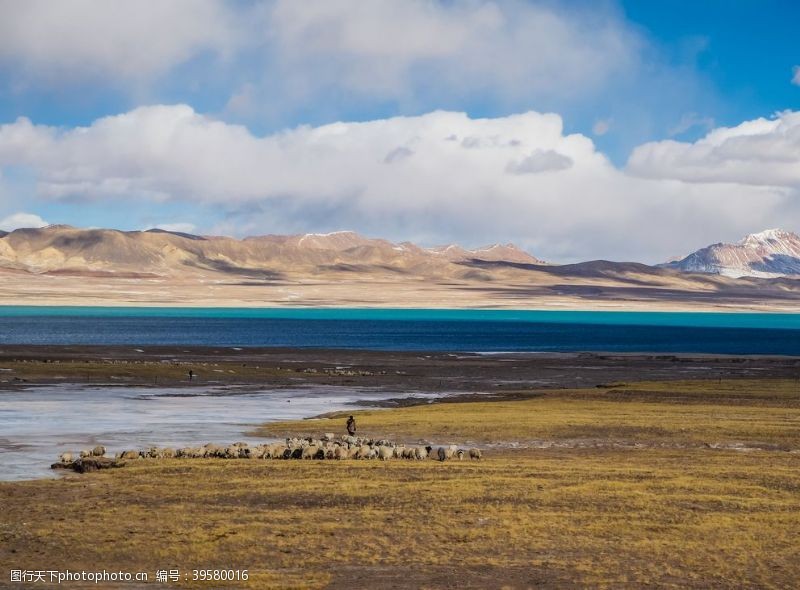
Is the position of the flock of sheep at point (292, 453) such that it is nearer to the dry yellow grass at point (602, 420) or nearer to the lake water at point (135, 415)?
the lake water at point (135, 415)

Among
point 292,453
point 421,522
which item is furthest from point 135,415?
point 421,522

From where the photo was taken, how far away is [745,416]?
47.9m

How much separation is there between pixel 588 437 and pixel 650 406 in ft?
52.8

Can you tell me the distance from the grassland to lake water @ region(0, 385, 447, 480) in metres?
6.21

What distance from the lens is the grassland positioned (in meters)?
18.4

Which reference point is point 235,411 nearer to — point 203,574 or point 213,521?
point 213,521

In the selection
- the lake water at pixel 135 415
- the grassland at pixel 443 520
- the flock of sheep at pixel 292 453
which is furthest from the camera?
the lake water at pixel 135 415

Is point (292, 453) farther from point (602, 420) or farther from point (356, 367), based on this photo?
point (356, 367)

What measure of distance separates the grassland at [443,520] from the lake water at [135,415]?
20.4 feet

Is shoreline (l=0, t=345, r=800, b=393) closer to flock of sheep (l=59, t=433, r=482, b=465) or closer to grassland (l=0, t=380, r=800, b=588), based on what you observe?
flock of sheep (l=59, t=433, r=482, b=465)

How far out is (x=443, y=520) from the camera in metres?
22.2

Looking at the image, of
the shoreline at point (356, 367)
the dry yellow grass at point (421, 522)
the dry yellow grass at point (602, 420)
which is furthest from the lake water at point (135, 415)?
the dry yellow grass at point (421, 522)

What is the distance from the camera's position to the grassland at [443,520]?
18438 mm

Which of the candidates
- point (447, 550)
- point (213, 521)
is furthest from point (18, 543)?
point (447, 550)
